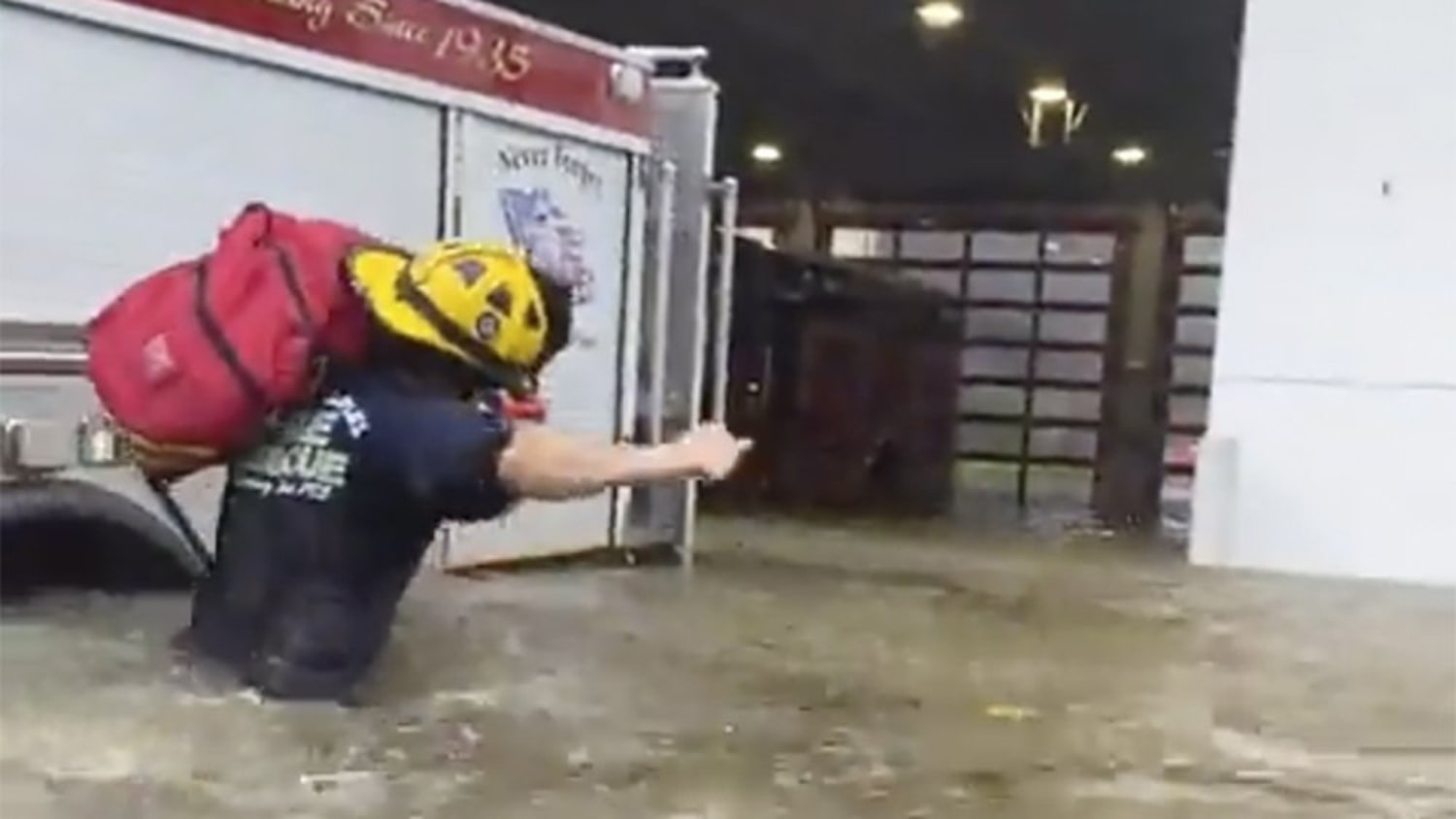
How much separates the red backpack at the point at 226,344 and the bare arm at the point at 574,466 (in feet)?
1.54

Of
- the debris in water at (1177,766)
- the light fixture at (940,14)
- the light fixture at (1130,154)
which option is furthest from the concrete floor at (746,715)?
the light fixture at (1130,154)

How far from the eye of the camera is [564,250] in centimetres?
657

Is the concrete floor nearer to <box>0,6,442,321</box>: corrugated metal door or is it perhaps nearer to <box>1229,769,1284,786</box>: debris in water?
<box>1229,769,1284,786</box>: debris in water

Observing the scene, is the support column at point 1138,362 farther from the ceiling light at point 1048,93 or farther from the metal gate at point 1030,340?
the ceiling light at point 1048,93

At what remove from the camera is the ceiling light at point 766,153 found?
18.4m

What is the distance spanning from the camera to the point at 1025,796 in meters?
3.56

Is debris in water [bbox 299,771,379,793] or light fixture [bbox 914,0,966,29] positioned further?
light fixture [bbox 914,0,966,29]

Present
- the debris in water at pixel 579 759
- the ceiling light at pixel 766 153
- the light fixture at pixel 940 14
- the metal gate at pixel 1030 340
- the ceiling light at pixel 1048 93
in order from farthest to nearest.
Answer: the metal gate at pixel 1030 340 < the ceiling light at pixel 766 153 < the ceiling light at pixel 1048 93 < the light fixture at pixel 940 14 < the debris in water at pixel 579 759

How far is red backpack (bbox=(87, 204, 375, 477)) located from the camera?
385 cm

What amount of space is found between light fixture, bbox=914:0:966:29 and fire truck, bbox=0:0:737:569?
4819 mm

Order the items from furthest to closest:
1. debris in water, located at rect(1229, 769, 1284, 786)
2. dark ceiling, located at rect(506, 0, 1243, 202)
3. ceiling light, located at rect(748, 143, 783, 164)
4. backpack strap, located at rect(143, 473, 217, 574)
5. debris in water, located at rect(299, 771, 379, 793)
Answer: ceiling light, located at rect(748, 143, 783, 164) < dark ceiling, located at rect(506, 0, 1243, 202) < backpack strap, located at rect(143, 473, 217, 574) < debris in water, located at rect(1229, 769, 1284, 786) < debris in water, located at rect(299, 771, 379, 793)

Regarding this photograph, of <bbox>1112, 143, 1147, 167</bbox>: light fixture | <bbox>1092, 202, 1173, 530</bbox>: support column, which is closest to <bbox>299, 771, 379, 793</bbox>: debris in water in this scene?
<bbox>1112, 143, 1147, 167</bbox>: light fixture

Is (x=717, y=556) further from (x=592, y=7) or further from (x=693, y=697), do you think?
(x=592, y=7)

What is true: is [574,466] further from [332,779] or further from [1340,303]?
[1340,303]
